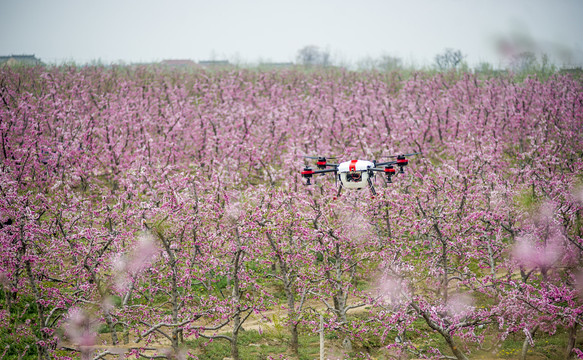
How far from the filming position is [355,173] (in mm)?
13656

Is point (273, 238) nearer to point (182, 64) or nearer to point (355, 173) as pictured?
point (355, 173)

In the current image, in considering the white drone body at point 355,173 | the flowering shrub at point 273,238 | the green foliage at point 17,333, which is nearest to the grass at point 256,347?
the flowering shrub at point 273,238

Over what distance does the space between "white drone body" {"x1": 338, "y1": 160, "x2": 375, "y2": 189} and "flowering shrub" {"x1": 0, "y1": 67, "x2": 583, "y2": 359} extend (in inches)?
88.0

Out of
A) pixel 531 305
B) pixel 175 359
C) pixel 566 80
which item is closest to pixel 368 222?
pixel 531 305

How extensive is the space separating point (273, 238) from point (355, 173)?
15.4 feet

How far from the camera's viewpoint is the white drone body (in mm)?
13594

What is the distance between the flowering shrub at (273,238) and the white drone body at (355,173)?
2.24m

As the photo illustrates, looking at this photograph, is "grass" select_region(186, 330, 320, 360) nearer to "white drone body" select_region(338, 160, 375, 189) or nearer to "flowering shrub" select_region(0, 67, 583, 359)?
"flowering shrub" select_region(0, 67, 583, 359)

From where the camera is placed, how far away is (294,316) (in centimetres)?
1644

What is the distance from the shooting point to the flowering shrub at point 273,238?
14445 mm

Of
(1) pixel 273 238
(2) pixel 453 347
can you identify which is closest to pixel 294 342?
(1) pixel 273 238

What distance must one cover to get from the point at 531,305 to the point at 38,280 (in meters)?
14.8

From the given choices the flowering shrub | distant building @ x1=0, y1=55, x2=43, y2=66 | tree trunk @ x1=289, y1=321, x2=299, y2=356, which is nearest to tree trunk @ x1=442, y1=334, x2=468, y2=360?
the flowering shrub

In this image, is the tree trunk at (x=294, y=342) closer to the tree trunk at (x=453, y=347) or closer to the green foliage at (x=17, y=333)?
the tree trunk at (x=453, y=347)
